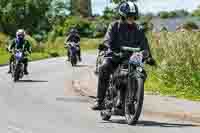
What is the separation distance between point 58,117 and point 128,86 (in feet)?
8.01

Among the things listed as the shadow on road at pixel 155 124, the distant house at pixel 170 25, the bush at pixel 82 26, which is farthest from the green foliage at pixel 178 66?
the bush at pixel 82 26

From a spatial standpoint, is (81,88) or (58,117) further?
(81,88)

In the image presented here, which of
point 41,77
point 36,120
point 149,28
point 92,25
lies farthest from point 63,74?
point 92,25

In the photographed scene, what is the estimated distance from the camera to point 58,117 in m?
14.8

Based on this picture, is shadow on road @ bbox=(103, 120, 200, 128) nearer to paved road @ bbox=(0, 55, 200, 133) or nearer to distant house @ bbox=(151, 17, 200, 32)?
paved road @ bbox=(0, 55, 200, 133)

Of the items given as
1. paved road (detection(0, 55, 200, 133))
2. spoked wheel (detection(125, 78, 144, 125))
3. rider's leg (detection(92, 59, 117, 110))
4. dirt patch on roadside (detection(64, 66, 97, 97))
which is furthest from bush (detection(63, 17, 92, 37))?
spoked wheel (detection(125, 78, 144, 125))

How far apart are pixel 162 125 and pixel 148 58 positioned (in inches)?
48.0

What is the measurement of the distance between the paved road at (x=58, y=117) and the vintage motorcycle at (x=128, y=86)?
0.27m

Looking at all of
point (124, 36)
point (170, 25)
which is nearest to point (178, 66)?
point (124, 36)

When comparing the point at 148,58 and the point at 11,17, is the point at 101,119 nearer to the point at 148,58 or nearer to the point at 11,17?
the point at 148,58

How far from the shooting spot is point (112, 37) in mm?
13273

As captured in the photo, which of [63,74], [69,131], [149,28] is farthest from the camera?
[63,74]

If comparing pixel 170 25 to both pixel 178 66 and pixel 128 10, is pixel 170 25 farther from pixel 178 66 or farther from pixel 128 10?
pixel 128 10

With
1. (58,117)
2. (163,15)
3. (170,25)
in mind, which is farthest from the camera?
(163,15)
